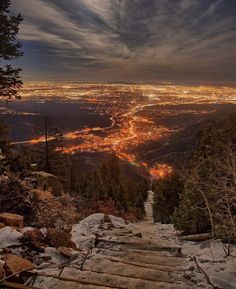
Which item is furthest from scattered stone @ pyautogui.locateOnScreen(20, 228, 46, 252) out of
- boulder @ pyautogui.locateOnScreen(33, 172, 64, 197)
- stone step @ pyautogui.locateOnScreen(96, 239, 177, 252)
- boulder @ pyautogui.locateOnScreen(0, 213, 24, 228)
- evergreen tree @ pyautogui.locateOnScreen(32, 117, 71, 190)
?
evergreen tree @ pyautogui.locateOnScreen(32, 117, 71, 190)

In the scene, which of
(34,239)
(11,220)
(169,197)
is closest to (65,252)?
(34,239)

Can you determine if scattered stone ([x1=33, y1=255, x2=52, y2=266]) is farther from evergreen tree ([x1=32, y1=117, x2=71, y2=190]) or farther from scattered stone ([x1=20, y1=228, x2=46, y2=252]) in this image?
evergreen tree ([x1=32, y1=117, x2=71, y2=190])

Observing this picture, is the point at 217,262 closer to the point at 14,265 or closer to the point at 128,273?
the point at 128,273

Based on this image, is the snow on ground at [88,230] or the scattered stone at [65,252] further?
the snow on ground at [88,230]

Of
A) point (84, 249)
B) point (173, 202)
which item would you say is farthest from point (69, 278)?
point (173, 202)

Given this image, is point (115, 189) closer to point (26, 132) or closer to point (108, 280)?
point (108, 280)

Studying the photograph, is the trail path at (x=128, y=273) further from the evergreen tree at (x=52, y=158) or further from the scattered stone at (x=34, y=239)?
the evergreen tree at (x=52, y=158)

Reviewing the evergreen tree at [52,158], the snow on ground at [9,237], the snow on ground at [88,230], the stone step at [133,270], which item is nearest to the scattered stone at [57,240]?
the snow on ground at [88,230]
